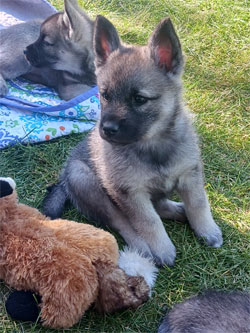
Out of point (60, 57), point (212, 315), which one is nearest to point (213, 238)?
point (212, 315)

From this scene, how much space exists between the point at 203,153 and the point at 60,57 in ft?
6.34

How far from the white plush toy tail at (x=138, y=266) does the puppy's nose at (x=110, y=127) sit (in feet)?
2.40

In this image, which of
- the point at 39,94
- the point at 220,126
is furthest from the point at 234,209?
the point at 39,94

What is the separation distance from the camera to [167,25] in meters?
2.45

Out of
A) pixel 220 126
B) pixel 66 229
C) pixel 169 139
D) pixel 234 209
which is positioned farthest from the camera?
pixel 220 126

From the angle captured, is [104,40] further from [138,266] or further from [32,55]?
[32,55]

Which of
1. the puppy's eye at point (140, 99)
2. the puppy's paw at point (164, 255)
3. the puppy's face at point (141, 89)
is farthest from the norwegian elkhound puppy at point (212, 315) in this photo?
the puppy's eye at point (140, 99)

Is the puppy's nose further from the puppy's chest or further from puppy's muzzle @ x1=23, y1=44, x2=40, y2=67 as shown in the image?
puppy's muzzle @ x1=23, y1=44, x2=40, y2=67

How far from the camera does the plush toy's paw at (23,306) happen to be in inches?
88.4

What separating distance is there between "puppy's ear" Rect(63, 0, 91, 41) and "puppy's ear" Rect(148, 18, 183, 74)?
2167 millimetres

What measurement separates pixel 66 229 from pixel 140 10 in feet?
14.4

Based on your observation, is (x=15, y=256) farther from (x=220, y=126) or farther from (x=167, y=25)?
(x=220, y=126)

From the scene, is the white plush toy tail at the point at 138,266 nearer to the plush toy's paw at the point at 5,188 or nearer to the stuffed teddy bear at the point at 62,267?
the stuffed teddy bear at the point at 62,267

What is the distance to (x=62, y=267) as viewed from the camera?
2.20 m
